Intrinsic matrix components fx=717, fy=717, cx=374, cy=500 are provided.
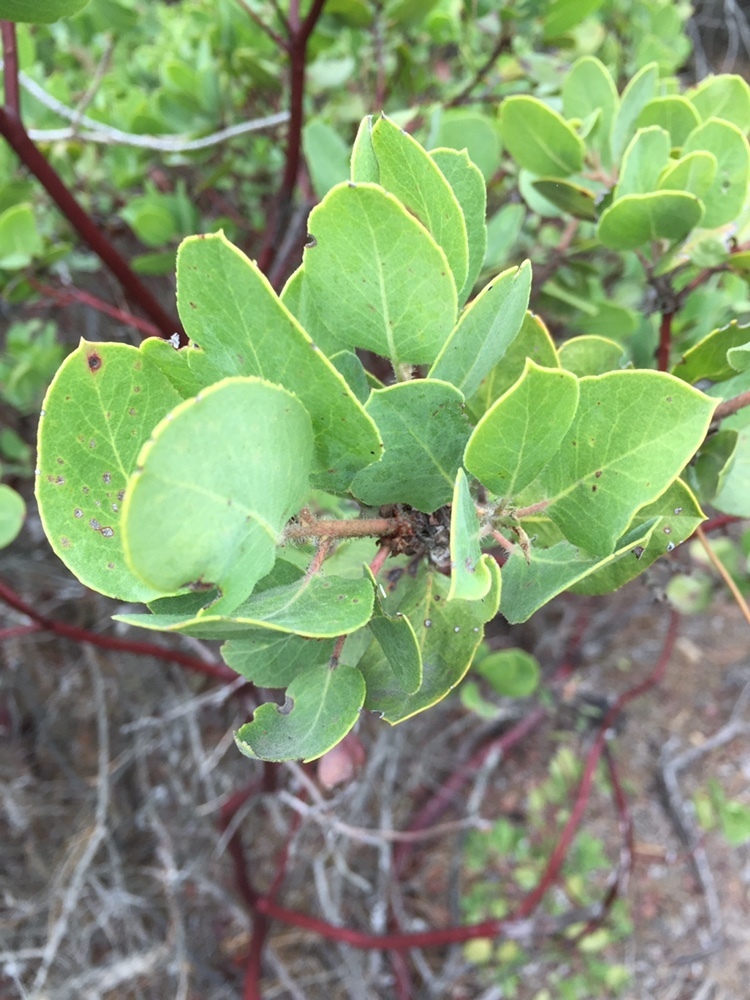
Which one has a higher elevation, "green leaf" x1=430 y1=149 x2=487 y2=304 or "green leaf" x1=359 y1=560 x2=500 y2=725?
"green leaf" x1=430 y1=149 x2=487 y2=304

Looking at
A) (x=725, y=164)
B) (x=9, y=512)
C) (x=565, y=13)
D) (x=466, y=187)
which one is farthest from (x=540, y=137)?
(x=9, y=512)

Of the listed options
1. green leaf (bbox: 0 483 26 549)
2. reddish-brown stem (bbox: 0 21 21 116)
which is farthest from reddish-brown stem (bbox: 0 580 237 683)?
reddish-brown stem (bbox: 0 21 21 116)

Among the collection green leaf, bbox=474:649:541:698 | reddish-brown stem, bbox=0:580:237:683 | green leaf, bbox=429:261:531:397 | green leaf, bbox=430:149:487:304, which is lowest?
green leaf, bbox=474:649:541:698

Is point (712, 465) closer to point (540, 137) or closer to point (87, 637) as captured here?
point (540, 137)

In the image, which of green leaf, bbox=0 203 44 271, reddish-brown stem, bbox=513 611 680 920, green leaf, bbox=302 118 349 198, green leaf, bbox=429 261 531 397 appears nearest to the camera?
green leaf, bbox=429 261 531 397

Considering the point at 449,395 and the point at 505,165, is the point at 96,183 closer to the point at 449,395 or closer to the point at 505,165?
the point at 505,165

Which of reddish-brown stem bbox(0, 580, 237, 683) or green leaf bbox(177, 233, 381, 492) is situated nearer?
green leaf bbox(177, 233, 381, 492)

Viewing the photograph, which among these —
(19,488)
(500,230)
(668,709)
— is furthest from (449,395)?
(668,709)

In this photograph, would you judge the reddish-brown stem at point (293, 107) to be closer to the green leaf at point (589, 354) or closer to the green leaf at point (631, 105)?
the green leaf at point (631, 105)

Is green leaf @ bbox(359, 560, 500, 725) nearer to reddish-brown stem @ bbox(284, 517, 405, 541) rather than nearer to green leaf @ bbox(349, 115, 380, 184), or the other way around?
reddish-brown stem @ bbox(284, 517, 405, 541)
